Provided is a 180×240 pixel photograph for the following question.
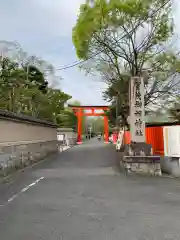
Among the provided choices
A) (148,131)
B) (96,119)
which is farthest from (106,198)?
(96,119)

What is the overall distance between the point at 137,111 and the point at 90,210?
10240 millimetres

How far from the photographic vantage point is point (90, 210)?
296 inches

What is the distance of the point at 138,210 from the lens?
7.51 m

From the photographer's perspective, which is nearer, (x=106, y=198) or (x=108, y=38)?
(x=106, y=198)

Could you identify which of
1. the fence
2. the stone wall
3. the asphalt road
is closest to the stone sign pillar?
the fence

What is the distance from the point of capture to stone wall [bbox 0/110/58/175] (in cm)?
1543

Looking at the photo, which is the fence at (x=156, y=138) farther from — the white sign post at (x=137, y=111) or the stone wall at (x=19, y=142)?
the stone wall at (x=19, y=142)

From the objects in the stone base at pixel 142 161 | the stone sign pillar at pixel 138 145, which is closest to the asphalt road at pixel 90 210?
the stone base at pixel 142 161

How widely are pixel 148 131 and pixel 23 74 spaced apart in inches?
590

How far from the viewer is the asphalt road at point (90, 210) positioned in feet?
18.6

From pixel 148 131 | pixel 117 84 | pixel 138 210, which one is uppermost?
pixel 117 84

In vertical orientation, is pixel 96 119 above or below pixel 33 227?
above

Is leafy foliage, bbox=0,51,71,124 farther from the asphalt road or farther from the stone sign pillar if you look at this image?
the asphalt road

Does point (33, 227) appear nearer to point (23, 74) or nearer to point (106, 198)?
point (106, 198)
